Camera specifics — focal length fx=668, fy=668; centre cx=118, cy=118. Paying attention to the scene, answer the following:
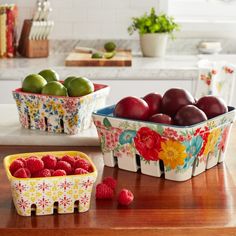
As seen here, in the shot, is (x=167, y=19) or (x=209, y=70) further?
A: (x=167, y=19)

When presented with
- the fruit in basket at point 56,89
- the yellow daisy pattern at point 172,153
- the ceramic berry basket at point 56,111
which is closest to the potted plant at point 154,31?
the ceramic berry basket at point 56,111

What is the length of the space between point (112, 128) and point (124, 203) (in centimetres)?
33

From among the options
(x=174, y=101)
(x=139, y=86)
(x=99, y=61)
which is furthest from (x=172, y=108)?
(x=99, y=61)

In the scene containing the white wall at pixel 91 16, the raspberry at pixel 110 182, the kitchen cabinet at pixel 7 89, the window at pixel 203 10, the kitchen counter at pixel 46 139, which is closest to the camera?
the raspberry at pixel 110 182

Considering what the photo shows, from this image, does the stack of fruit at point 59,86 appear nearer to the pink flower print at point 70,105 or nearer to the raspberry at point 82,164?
the pink flower print at point 70,105

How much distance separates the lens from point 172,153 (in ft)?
5.88

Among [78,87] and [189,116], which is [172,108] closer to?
[189,116]

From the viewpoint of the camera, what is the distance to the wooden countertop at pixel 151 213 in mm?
1479

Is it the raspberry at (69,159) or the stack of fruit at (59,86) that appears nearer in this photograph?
the raspberry at (69,159)

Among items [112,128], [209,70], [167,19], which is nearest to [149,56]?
[167,19]

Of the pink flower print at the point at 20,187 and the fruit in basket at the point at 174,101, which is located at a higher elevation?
the fruit in basket at the point at 174,101

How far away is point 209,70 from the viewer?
12.3 feet

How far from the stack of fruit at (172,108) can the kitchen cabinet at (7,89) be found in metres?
1.92

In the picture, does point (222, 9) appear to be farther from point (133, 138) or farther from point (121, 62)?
point (133, 138)
